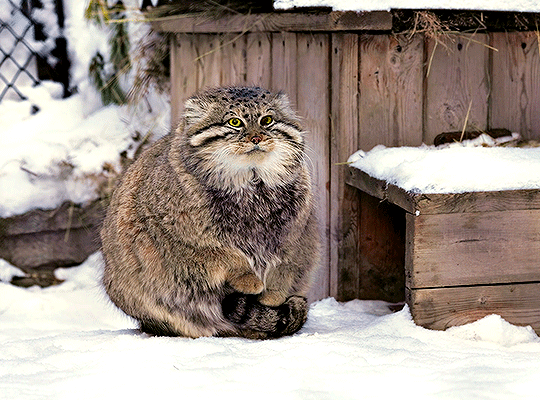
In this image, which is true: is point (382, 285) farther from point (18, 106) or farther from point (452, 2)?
point (18, 106)

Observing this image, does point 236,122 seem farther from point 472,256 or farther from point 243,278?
point 472,256

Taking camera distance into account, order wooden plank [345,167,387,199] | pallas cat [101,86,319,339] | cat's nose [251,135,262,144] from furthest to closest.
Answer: wooden plank [345,167,387,199] → pallas cat [101,86,319,339] → cat's nose [251,135,262,144]

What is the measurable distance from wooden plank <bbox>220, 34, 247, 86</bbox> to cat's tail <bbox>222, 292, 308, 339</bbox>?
1.50m

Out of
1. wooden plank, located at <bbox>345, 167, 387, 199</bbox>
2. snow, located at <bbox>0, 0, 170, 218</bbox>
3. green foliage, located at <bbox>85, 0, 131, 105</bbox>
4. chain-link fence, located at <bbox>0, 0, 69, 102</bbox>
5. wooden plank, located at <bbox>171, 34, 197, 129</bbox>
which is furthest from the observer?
chain-link fence, located at <bbox>0, 0, 69, 102</bbox>

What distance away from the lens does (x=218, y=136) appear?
2879 millimetres

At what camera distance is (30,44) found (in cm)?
569

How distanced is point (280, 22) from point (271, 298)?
4.98 feet

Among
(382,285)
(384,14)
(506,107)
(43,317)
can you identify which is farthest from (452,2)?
(43,317)

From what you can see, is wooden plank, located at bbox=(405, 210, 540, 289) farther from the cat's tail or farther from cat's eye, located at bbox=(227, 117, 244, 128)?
cat's eye, located at bbox=(227, 117, 244, 128)

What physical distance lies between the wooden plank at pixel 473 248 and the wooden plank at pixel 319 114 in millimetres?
829

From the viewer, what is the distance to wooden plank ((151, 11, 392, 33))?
3.57 m

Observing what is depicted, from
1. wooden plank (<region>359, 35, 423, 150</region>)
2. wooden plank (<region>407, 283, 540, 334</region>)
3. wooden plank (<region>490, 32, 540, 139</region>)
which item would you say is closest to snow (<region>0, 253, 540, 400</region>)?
wooden plank (<region>407, 283, 540, 334</region>)

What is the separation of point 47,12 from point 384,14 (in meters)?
3.14

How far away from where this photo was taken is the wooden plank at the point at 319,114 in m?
3.87
